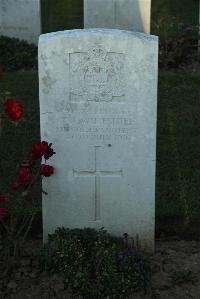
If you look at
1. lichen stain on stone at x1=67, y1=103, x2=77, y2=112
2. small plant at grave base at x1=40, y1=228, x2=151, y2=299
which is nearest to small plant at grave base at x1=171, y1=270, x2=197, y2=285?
small plant at grave base at x1=40, y1=228, x2=151, y2=299

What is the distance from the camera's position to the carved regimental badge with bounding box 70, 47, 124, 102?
159 inches

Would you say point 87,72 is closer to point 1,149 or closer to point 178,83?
point 1,149

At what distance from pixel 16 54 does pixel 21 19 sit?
121cm

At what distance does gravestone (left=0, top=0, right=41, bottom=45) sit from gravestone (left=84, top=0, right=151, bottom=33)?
826mm

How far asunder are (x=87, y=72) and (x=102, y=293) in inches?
54.6

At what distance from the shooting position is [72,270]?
3.95m

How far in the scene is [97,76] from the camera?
4.09 metres

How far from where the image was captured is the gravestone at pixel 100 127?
403cm

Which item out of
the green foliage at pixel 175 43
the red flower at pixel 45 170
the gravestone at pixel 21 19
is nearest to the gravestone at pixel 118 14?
the green foliage at pixel 175 43

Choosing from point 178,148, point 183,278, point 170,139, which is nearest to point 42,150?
point 183,278

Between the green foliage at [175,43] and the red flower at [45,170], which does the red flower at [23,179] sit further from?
the green foliage at [175,43]

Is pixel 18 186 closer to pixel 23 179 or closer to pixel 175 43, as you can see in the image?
pixel 23 179

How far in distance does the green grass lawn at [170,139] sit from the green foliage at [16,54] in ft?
2.02

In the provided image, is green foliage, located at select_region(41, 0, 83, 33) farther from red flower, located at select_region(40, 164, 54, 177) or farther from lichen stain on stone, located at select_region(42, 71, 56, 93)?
red flower, located at select_region(40, 164, 54, 177)
